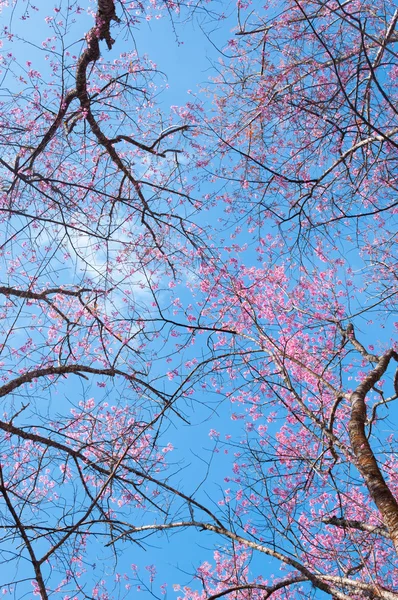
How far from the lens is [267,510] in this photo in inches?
142

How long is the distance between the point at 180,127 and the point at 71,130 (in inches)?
54.3

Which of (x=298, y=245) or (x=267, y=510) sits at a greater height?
(x=298, y=245)

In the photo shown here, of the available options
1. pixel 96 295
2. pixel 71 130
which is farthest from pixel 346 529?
pixel 71 130

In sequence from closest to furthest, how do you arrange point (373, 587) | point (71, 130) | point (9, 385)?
point (373, 587), point (9, 385), point (71, 130)

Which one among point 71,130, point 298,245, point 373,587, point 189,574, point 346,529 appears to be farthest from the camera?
point 71,130

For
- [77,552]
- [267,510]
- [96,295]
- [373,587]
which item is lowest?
[373,587]

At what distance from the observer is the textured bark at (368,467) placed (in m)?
2.88

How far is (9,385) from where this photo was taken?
5211 mm

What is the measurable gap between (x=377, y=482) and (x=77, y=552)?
244 centimetres

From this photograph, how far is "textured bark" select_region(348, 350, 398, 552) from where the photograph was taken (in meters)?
2.88

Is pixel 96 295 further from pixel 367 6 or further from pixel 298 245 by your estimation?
pixel 367 6

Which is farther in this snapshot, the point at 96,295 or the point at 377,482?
the point at 96,295

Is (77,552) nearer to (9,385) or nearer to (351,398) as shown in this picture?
(9,385)

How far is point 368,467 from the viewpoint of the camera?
3.16m
